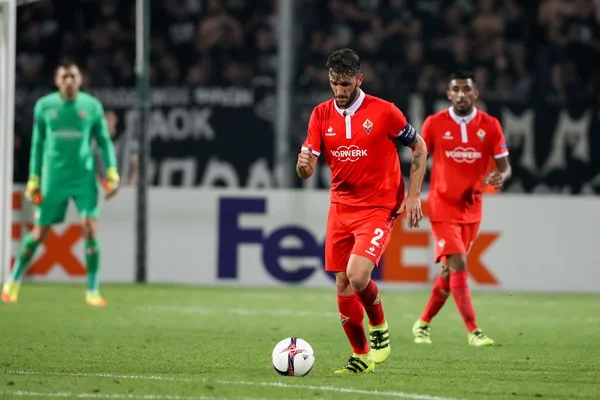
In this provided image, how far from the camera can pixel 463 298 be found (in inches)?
364

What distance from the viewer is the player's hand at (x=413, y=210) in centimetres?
697

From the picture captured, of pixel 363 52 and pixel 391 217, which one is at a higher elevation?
pixel 363 52

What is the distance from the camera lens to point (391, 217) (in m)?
7.37

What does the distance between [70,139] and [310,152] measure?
5.46 meters

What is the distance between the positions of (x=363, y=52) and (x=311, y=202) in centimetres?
310

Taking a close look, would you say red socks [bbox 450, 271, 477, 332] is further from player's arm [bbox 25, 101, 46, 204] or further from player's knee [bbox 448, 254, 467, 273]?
player's arm [bbox 25, 101, 46, 204]

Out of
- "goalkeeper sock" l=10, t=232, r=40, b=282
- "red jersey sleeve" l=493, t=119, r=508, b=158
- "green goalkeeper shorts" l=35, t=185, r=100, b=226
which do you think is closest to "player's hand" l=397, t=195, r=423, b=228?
"red jersey sleeve" l=493, t=119, r=508, b=158

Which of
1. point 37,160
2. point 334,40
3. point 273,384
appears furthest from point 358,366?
point 334,40

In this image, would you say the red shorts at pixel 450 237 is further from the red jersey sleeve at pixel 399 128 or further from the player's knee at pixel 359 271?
the player's knee at pixel 359 271

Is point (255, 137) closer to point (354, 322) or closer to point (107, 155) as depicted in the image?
point (107, 155)

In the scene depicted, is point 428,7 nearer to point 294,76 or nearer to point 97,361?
point 294,76

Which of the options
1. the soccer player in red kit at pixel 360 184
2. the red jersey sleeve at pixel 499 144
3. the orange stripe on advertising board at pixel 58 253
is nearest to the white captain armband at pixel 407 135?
the soccer player in red kit at pixel 360 184

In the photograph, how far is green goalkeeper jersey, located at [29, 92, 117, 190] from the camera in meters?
11.9

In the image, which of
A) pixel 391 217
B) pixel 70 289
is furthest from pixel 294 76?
pixel 391 217
